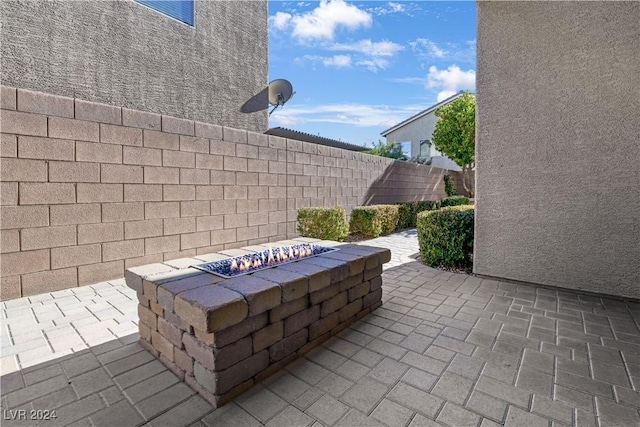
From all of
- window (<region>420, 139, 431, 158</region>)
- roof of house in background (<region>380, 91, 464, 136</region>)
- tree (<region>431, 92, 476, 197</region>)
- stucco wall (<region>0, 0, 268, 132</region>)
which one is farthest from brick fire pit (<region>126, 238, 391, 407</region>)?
window (<region>420, 139, 431, 158</region>)

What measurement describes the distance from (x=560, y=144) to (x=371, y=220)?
4.43 metres

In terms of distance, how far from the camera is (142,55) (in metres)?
5.90

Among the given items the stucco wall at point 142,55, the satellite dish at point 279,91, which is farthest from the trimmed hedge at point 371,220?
the satellite dish at point 279,91

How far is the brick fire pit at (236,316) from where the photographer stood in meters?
1.70

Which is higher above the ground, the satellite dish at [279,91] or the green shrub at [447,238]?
the satellite dish at [279,91]

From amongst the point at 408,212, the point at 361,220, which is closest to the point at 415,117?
the point at 408,212

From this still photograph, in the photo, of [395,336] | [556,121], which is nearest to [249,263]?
[395,336]

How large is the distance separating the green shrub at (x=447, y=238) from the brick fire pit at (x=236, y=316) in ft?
8.24

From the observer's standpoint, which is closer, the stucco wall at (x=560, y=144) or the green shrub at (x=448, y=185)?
the stucco wall at (x=560, y=144)

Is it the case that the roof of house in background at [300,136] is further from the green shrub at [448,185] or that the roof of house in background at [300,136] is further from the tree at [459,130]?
the green shrub at [448,185]

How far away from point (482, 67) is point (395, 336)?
151 inches

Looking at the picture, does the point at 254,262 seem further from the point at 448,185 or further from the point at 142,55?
the point at 448,185

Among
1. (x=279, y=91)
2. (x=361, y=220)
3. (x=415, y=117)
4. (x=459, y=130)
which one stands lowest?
(x=361, y=220)

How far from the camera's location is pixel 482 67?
13.6ft
